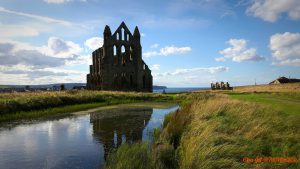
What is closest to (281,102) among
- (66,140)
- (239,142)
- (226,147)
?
(239,142)

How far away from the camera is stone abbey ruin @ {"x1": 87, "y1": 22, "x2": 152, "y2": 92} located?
5594cm

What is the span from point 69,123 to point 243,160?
1114cm

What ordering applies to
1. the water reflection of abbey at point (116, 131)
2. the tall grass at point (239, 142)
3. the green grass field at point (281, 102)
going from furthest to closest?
the green grass field at point (281, 102)
the water reflection of abbey at point (116, 131)
the tall grass at point (239, 142)

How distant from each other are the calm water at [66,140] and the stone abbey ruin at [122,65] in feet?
128

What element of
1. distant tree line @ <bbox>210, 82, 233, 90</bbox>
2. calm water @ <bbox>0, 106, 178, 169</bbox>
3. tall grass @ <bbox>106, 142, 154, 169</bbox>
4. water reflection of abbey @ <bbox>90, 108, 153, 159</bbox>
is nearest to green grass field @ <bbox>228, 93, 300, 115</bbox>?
calm water @ <bbox>0, 106, 178, 169</bbox>

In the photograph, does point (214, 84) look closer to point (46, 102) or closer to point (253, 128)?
point (46, 102)

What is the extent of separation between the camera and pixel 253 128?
31.1 ft

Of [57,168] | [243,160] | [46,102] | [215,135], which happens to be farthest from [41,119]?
[243,160]

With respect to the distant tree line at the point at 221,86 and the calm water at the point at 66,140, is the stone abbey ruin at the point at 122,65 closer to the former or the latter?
the distant tree line at the point at 221,86

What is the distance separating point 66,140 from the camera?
11.6 metres

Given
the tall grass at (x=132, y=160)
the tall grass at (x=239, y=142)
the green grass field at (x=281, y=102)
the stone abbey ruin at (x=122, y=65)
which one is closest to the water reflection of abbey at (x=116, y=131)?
the tall grass at (x=132, y=160)

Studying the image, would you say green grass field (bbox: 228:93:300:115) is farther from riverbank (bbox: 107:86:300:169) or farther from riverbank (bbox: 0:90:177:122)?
riverbank (bbox: 0:90:177:122)

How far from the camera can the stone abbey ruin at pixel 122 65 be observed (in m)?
55.9

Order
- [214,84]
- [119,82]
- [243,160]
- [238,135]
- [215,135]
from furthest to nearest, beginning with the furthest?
1. [214,84]
2. [119,82]
3. [238,135]
4. [215,135]
5. [243,160]
